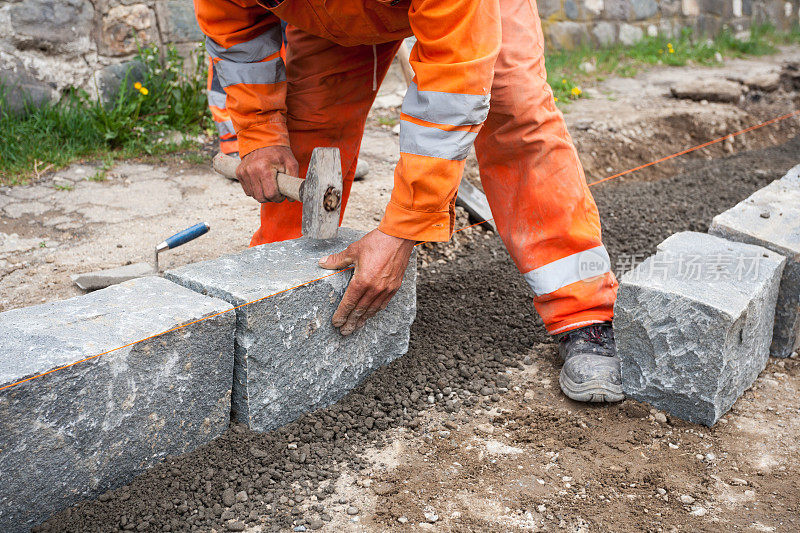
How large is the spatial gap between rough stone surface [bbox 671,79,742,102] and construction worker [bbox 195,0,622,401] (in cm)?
446

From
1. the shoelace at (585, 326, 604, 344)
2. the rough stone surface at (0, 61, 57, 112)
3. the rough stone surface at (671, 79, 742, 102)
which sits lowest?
the rough stone surface at (671, 79, 742, 102)

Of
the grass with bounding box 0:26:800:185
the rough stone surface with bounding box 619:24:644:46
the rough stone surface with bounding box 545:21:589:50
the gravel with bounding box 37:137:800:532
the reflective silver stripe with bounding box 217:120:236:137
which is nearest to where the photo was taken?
the gravel with bounding box 37:137:800:532

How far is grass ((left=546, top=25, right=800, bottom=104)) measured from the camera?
6633 millimetres

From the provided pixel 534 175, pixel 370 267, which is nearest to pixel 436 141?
pixel 370 267

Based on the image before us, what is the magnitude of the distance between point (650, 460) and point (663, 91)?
5.28 m

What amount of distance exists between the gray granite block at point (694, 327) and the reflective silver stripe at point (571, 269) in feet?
0.53

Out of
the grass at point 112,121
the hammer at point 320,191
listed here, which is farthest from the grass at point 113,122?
the hammer at point 320,191

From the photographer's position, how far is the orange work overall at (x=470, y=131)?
2.01 metres

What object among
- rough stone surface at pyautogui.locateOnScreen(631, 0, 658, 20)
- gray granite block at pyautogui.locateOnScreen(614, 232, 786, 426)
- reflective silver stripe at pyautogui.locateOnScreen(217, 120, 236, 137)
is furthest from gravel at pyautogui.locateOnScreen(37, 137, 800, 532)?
rough stone surface at pyautogui.locateOnScreen(631, 0, 658, 20)

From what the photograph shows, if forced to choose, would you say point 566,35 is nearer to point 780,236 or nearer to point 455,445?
point 780,236

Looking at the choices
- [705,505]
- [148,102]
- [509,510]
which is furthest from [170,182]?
[705,505]

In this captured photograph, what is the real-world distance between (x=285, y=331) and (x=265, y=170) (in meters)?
0.61

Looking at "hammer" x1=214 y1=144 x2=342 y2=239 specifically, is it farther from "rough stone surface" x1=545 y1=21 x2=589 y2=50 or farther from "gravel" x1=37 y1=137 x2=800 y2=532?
"rough stone surface" x1=545 y1=21 x2=589 y2=50

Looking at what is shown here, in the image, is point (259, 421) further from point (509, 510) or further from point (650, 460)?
point (650, 460)
